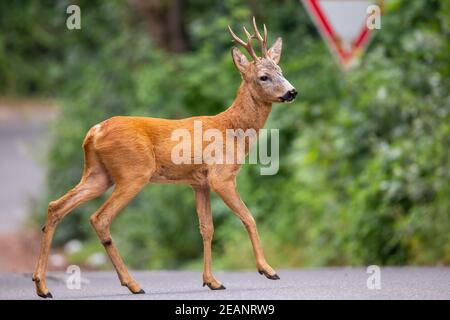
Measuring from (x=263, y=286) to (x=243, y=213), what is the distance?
3.24ft

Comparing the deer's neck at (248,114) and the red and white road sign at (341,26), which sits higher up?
the red and white road sign at (341,26)

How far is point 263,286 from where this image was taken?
9203 millimetres

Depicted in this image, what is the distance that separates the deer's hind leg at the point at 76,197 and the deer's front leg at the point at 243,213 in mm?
A: 761

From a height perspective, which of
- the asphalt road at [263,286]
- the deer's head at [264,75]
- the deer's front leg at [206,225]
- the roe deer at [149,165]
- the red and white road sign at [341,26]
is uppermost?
the red and white road sign at [341,26]

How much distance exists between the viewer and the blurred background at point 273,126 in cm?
1363

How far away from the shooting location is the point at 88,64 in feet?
70.1
